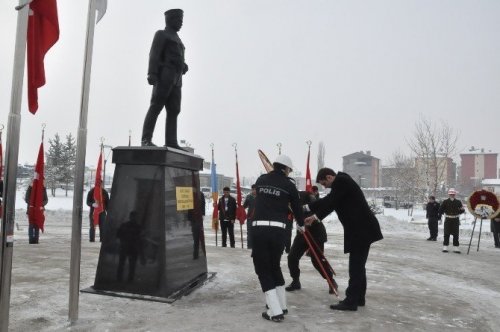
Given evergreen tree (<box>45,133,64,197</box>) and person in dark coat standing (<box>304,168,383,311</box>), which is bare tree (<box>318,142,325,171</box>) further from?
person in dark coat standing (<box>304,168,383,311</box>)

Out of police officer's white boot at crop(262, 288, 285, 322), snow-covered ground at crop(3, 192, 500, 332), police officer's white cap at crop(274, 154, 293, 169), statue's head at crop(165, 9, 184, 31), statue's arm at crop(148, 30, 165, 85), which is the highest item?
statue's head at crop(165, 9, 184, 31)

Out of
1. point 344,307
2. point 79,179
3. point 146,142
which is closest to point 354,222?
point 344,307

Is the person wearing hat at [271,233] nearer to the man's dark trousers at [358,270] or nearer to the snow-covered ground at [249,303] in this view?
the snow-covered ground at [249,303]

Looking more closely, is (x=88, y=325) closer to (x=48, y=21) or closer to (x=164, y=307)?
(x=164, y=307)

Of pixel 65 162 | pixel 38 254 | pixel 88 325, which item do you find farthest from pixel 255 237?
pixel 65 162

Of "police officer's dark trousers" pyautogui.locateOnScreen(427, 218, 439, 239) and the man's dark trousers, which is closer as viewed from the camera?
the man's dark trousers

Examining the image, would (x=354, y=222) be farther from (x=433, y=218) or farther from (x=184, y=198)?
(x=433, y=218)

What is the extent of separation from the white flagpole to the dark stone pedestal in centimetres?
112

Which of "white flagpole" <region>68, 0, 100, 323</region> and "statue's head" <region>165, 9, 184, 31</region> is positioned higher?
"statue's head" <region>165, 9, 184, 31</region>

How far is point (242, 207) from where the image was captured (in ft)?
43.0

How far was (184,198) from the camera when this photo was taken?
6121mm

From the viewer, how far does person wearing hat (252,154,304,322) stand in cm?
475

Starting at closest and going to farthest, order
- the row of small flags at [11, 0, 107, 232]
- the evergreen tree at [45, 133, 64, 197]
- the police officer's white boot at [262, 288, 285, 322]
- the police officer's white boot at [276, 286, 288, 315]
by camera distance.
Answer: the row of small flags at [11, 0, 107, 232] → the police officer's white boot at [262, 288, 285, 322] → the police officer's white boot at [276, 286, 288, 315] → the evergreen tree at [45, 133, 64, 197]

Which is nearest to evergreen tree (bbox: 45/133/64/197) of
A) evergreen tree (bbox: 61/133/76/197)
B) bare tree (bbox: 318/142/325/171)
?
evergreen tree (bbox: 61/133/76/197)
